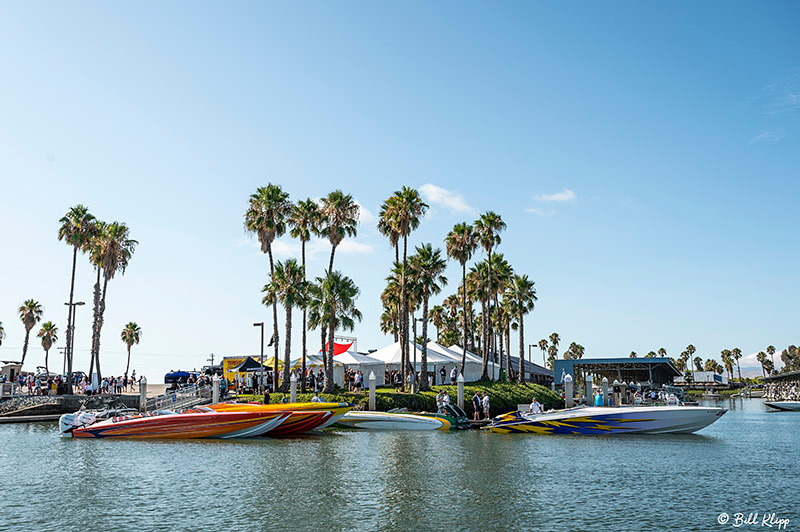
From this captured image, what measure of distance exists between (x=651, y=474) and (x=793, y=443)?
1559 centimetres

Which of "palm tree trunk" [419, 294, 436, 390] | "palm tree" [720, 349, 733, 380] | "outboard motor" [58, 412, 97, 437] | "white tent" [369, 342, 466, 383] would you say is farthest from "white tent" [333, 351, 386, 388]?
"palm tree" [720, 349, 733, 380]

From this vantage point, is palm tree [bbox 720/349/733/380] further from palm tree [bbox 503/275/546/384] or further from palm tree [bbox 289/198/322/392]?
palm tree [bbox 289/198/322/392]

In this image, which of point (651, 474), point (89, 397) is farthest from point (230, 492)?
point (89, 397)

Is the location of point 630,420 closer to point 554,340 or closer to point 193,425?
point 193,425

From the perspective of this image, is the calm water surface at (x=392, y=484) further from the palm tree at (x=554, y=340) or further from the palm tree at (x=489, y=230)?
the palm tree at (x=554, y=340)

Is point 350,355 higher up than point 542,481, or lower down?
higher up

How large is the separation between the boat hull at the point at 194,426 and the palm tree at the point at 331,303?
45.6ft

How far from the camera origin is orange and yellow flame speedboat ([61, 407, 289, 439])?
100ft

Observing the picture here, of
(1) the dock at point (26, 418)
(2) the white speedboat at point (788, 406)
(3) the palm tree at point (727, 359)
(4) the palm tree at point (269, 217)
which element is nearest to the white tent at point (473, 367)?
(4) the palm tree at point (269, 217)

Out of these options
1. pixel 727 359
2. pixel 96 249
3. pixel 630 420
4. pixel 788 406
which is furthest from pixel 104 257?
pixel 727 359

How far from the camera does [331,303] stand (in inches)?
1805

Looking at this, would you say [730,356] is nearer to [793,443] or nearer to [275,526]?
[793,443]

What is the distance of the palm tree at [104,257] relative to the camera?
180ft

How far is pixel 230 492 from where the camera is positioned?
659 inches
